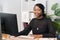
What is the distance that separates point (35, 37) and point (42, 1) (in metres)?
1.59

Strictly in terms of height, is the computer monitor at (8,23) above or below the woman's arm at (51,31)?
above

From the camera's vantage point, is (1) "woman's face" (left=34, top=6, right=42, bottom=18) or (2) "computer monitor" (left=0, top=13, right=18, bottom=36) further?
(1) "woman's face" (left=34, top=6, right=42, bottom=18)

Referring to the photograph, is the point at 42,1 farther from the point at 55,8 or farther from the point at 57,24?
the point at 57,24

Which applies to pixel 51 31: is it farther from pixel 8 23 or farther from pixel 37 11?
pixel 8 23

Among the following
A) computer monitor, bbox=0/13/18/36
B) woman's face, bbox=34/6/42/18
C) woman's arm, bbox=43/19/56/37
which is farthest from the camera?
woman's face, bbox=34/6/42/18

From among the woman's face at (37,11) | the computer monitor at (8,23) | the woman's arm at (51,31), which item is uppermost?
the woman's face at (37,11)

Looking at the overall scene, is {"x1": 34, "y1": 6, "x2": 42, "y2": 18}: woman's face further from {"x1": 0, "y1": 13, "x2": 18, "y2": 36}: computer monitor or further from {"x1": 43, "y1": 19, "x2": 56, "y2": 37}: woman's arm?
{"x1": 0, "y1": 13, "x2": 18, "y2": 36}: computer monitor

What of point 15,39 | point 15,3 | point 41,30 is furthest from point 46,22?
point 15,3

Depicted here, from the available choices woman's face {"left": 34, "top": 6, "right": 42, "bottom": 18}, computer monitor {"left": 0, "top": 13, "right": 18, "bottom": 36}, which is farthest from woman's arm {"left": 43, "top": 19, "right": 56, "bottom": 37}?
computer monitor {"left": 0, "top": 13, "right": 18, "bottom": 36}

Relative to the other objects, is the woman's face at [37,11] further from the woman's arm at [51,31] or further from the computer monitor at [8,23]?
the computer monitor at [8,23]

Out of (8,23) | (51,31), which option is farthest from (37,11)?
(8,23)

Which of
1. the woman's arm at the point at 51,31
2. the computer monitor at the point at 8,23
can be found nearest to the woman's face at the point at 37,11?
the woman's arm at the point at 51,31

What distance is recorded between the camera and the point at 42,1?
11.2ft

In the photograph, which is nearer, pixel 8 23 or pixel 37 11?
pixel 8 23
